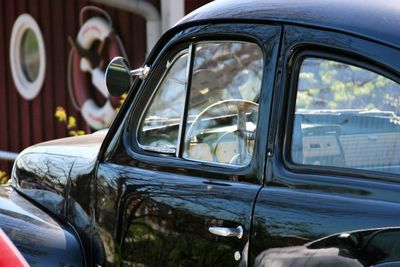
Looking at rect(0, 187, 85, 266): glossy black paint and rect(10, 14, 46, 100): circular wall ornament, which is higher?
rect(10, 14, 46, 100): circular wall ornament

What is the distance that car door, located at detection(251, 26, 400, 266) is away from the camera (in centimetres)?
226

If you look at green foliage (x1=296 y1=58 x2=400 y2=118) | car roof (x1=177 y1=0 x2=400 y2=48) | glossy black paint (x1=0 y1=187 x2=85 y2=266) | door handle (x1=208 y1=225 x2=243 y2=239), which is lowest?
glossy black paint (x1=0 y1=187 x2=85 y2=266)

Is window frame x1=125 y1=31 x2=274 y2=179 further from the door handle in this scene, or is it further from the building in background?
the building in background

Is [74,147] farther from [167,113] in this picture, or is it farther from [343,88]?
[343,88]

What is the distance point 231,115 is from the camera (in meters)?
3.03

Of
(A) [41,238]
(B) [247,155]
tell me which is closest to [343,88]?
(B) [247,155]

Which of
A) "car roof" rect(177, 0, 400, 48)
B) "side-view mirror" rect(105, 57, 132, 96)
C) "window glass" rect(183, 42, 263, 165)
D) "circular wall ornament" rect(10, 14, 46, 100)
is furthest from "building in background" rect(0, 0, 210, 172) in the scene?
"car roof" rect(177, 0, 400, 48)

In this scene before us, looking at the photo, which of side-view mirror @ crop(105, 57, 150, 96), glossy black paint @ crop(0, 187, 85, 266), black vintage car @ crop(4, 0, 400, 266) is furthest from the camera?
side-view mirror @ crop(105, 57, 150, 96)

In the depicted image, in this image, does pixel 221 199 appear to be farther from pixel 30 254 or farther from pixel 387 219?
pixel 30 254

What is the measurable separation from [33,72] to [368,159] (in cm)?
839

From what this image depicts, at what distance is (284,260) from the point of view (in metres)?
2.43

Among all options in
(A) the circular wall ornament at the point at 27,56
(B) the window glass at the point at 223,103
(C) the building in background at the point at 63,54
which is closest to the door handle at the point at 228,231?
(B) the window glass at the point at 223,103

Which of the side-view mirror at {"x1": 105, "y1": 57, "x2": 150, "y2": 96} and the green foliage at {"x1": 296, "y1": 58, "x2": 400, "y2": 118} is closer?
the green foliage at {"x1": 296, "y1": 58, "x2": 400, "y2": 118}

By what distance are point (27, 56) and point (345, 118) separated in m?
8.37
